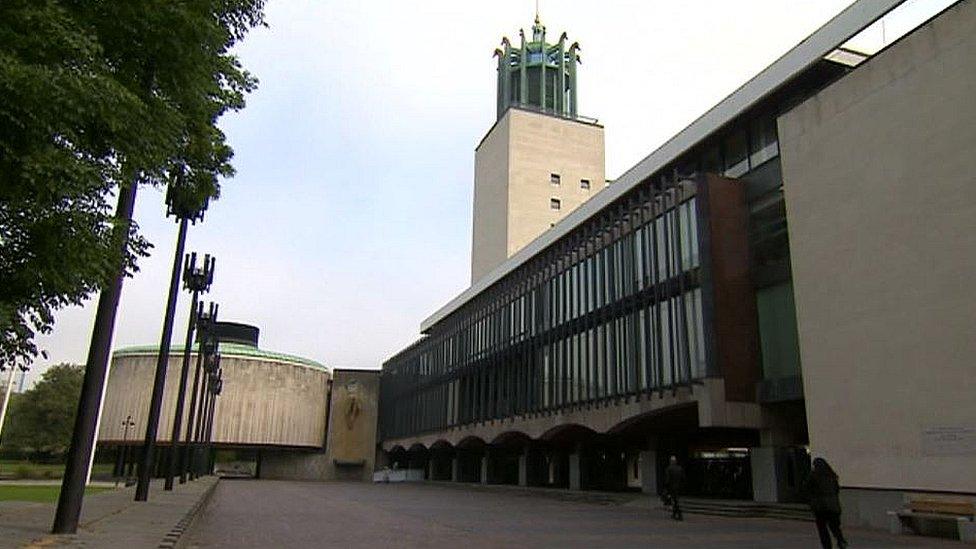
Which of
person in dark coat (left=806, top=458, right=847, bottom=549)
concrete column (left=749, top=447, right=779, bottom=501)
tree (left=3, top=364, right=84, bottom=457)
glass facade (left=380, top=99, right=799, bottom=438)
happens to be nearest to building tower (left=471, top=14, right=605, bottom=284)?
glass facade (left=380, top=99, right=799, bottom=438)

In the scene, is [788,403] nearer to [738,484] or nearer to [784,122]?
[738,484]

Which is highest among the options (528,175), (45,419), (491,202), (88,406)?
(528,175)

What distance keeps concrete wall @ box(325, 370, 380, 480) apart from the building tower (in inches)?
685

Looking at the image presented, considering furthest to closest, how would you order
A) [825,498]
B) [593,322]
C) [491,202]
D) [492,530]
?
[491,202], [593,322], [492,530], [825,498]

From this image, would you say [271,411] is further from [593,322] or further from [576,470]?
[593,322]

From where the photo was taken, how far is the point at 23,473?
162ft

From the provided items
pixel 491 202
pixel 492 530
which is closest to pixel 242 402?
pixel 491 202

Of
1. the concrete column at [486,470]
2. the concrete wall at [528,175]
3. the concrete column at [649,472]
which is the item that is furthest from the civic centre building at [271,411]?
the concrete column at [649,472]

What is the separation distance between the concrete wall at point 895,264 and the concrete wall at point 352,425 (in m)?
61.2

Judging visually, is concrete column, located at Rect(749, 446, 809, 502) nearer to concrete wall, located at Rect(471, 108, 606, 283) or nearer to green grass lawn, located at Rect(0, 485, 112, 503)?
green grass lawn, located at Rect(0, 485, 112, 503)

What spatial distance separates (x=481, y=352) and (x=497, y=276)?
5.36m

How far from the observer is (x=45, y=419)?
69.4 meters

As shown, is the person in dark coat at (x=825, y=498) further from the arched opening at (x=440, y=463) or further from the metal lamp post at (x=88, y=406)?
the arched opening at (x=440, y=463)

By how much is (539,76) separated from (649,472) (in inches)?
2057
